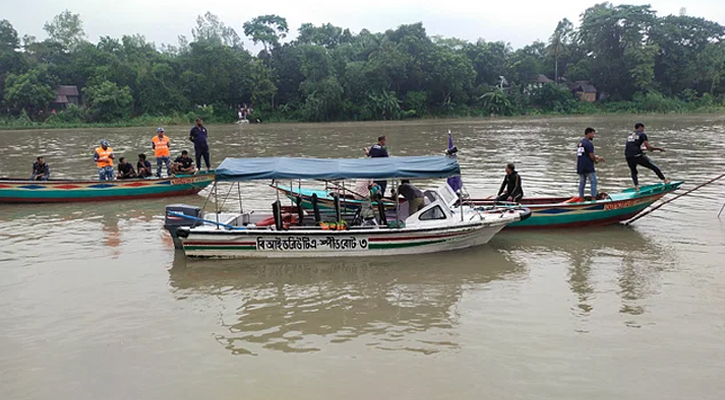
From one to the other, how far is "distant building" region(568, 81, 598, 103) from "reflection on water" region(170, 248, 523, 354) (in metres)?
67.7

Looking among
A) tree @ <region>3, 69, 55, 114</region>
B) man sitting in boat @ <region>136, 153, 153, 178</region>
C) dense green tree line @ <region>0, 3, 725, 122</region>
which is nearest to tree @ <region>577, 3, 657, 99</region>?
dense green tree line @ <region>0, 3, 725, 122</region>

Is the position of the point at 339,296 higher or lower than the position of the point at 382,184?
lower

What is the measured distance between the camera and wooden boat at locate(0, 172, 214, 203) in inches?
641

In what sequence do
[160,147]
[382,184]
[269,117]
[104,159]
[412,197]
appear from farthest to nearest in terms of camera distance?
[269,117] → [160,147] → [104,159] → [382,184] → [412,197]

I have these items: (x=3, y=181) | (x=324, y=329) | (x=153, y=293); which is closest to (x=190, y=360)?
(x=324, y=329)

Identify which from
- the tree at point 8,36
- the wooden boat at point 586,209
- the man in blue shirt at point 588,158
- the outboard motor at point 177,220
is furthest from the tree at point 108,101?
the man in blue shirt at point 588,158

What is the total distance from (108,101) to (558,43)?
54683 mm

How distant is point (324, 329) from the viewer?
7859 mm

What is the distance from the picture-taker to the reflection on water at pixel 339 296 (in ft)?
24.9

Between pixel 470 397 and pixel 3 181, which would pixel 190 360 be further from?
pixel 3 181

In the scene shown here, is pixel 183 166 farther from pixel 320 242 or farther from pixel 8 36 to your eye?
pixel 8 36

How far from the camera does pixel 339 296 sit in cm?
902

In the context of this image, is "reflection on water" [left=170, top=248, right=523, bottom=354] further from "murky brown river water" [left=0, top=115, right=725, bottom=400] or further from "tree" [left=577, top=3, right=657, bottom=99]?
"tree" [left=577, top=3, right=657, bottom=99]

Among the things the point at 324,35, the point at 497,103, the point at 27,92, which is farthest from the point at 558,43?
the point at 27,92
